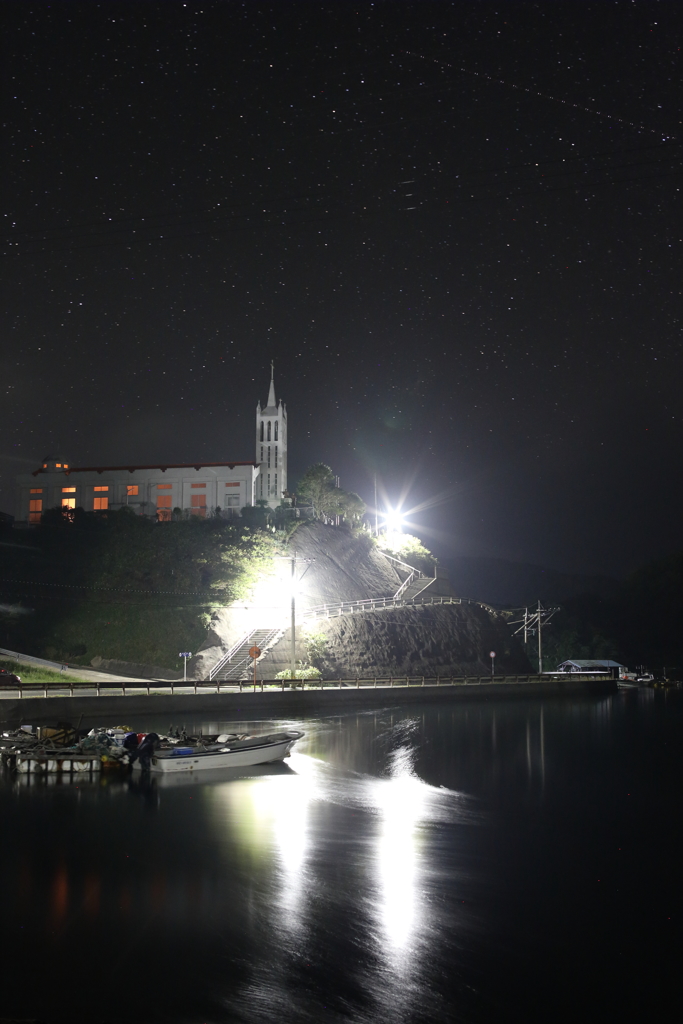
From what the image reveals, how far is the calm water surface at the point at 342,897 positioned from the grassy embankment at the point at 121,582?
1321 inches

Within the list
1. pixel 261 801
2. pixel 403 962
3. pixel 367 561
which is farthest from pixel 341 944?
pixel 367 561

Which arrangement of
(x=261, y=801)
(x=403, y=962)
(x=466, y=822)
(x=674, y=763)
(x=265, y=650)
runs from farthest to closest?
(x=265, y=650) → (x=674, y=763) → (x=261, y=801) → (x=466, y=822) → (x=403, y=962)

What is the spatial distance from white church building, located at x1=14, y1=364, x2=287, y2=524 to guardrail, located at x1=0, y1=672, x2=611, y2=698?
31.1 meters

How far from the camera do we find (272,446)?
96438 millimetres

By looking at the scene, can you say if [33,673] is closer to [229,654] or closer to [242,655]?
[229,654]

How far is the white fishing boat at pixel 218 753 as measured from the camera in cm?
2880

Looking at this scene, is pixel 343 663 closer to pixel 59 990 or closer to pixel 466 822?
pixel 466 822

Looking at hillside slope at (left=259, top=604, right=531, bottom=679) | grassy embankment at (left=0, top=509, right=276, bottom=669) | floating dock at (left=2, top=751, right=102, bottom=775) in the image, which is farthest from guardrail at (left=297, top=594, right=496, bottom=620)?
floating dock at (left=2, top=751, right=102, bottom=775)

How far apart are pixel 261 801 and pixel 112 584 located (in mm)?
→ 46114

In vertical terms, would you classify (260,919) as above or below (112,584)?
below

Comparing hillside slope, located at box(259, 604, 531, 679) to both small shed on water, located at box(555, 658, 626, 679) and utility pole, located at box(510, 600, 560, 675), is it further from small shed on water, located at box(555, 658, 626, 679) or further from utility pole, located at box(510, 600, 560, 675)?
small shed on water, located at box(555, 658, 626, 679)

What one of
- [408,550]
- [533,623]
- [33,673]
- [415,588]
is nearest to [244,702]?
[33,673]

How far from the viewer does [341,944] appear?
1435 centimetres

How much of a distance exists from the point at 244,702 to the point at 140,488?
4466 centimetres
